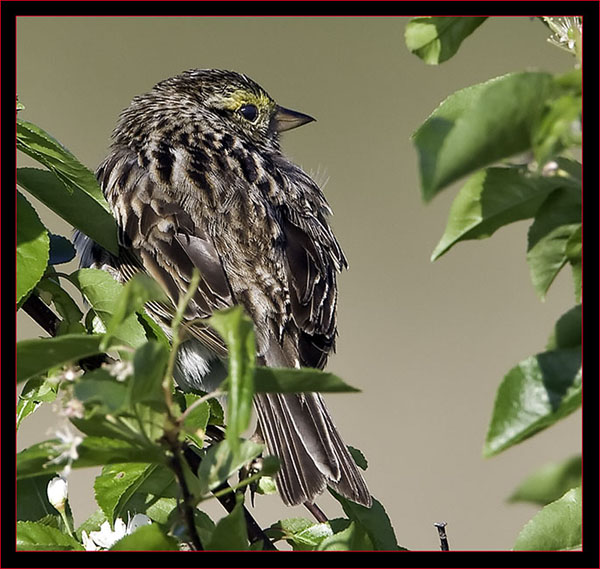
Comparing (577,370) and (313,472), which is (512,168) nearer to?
(577,370)

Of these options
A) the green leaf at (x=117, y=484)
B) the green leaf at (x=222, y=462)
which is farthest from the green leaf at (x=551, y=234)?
the green leaf at (x=117, y=484)

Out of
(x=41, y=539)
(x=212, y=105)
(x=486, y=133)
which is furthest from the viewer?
(x=212, y=105)

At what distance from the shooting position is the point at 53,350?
897mm

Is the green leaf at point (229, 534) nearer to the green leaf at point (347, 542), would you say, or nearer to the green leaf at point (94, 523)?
the green leaf at point (347, 542)

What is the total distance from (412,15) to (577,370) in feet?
1.90

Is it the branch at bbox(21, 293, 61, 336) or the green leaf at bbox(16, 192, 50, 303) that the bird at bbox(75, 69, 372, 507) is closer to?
the branch at bbox(21, 293, 61, 336)

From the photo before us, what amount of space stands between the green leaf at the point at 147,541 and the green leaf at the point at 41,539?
0.33 metres

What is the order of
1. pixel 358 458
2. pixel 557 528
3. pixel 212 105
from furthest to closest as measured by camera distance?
pixel 212 105 < pixel 358 458 < pixel 557 528

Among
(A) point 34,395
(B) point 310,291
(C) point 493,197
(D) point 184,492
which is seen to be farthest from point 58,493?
(B) point 310,291

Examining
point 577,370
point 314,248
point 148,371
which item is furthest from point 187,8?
point 314,248

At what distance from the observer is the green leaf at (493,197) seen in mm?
1048

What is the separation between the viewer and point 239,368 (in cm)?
83

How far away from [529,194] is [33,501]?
3.26ft

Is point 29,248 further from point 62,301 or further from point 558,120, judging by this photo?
point 558,120
